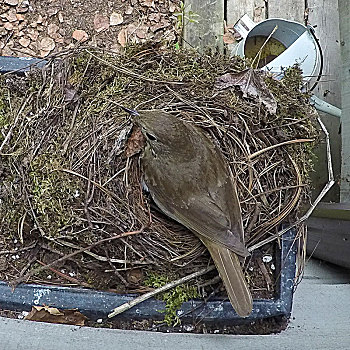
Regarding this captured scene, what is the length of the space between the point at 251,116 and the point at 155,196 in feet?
1.64

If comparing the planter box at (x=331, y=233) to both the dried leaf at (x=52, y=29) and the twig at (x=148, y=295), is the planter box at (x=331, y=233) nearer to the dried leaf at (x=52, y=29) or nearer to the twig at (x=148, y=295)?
the twig at (x=148, y=295)

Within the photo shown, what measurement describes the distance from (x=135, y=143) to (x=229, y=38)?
5.23 ft

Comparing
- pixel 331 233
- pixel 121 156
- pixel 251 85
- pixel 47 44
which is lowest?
pixel 331 233

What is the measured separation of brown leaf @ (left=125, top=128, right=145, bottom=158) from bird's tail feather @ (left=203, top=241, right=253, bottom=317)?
1.62 feet

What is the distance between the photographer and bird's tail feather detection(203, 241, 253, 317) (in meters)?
1.80

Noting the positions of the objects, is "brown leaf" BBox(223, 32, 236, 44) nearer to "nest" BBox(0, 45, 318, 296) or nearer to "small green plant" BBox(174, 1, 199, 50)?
"small green plant" BBox(174, 1, 199, 50)

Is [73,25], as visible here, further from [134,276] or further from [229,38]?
[134,276]

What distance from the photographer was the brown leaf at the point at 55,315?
5.97 feet

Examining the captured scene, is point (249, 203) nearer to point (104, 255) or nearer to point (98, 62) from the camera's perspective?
point (104, 255)

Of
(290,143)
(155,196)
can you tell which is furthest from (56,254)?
(290,143)

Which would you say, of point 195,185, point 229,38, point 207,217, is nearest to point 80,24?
point 229,38

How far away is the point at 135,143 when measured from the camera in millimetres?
2086

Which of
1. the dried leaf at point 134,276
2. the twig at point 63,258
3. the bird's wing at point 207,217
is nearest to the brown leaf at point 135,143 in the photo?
the bird's wing at point 207,217

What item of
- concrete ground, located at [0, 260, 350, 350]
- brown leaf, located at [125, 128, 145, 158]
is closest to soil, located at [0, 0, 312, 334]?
brown leaf, located at [125, 128, 145, 158]
